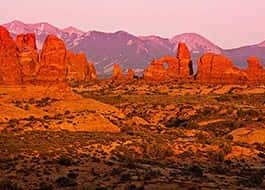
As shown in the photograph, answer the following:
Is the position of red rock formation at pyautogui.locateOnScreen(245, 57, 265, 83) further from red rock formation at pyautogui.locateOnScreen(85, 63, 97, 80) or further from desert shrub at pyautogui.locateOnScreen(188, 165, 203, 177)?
desert shrub at pyautogui.locateOnScreen(188, 165, 203, 177)

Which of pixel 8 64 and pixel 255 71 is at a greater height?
pixel 8 64

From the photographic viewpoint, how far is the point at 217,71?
6289 inches

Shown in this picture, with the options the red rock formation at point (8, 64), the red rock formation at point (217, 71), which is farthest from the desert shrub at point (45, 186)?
the red rock formation at point (217, 71)

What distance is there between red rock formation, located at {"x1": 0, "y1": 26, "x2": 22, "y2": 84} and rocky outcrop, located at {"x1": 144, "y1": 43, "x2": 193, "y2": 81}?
81272mm

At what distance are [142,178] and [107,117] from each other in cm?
3452

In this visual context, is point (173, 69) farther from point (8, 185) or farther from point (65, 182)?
point (8, 185)

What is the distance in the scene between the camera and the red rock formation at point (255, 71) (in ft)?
534

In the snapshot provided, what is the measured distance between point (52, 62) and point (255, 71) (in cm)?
9064

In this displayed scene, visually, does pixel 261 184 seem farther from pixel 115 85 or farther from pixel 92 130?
pixel 115 85

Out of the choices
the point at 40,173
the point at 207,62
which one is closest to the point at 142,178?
the point at 40,173

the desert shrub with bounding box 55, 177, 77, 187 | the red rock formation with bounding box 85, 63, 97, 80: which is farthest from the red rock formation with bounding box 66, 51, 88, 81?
the desert shrub with bounding box 55, 177, 77, 187

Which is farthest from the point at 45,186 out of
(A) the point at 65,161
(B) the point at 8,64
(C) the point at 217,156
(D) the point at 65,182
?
(B) the point at 8,64

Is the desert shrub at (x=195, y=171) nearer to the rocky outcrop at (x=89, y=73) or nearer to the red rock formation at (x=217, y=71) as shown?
the red rock formation at (x=217, y=71)

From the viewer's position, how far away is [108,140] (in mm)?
59844
